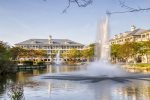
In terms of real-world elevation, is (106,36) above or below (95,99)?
above

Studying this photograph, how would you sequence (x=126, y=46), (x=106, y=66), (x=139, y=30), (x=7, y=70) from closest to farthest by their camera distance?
(x=106, y=66) → (x=7, y=70) → (x=126, y=46) → (x=139, y=30)

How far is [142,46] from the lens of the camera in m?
105

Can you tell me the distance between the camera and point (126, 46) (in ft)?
343

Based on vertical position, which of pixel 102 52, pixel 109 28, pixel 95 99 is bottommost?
pixel 95 99

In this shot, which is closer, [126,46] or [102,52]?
[102,52]

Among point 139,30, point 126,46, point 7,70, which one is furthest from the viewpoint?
point 139,30

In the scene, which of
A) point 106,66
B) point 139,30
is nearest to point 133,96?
point 106,66

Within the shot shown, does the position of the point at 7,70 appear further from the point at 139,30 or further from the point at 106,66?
the point at 139,30

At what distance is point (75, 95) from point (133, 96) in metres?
3.70

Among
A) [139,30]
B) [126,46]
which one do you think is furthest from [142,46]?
[139,30]

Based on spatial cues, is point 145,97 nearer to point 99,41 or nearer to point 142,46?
point 99,41

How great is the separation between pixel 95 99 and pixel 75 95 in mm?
2358

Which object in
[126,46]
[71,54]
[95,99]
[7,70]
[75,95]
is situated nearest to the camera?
[95,99]

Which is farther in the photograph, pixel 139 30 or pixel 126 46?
pixel 139 30
